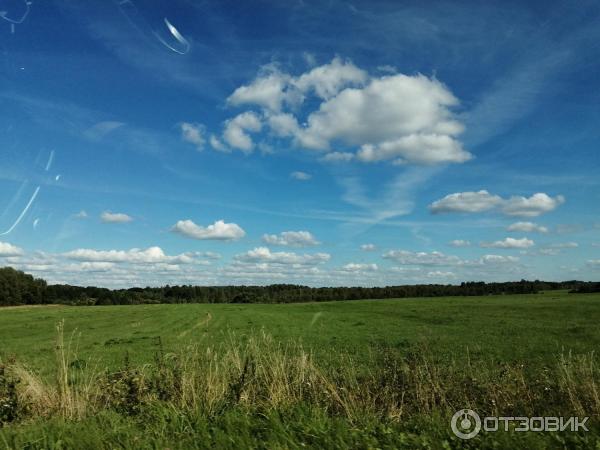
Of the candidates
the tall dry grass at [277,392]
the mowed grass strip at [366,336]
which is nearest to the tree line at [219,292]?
the mowed grass strip at [366,336]

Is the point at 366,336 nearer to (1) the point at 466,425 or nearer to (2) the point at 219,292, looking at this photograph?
(1) the point at 466,425

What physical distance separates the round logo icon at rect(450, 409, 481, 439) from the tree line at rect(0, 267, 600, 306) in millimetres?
108075

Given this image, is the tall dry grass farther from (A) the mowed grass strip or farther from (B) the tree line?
(B) the tree line

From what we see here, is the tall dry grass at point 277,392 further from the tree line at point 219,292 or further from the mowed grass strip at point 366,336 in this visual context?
the tree line at point 219,292

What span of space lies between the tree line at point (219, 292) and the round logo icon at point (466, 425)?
355 feet

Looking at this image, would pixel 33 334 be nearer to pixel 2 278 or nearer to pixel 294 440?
pixel 294 440

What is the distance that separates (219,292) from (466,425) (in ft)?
531

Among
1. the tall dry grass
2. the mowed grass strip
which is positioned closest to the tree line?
the mowed grass strip

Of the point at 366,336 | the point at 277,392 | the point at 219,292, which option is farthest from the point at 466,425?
the point at 219,292

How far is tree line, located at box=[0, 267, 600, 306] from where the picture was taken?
126875mm

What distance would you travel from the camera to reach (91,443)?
7691mm

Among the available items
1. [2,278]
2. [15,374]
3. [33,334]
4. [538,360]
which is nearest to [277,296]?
[2,278]

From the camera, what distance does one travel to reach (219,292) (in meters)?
166

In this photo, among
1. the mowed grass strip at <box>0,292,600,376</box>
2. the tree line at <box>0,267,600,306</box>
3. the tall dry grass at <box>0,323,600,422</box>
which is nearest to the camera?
the tall dry grass at <box>0,323,600,422</box>
